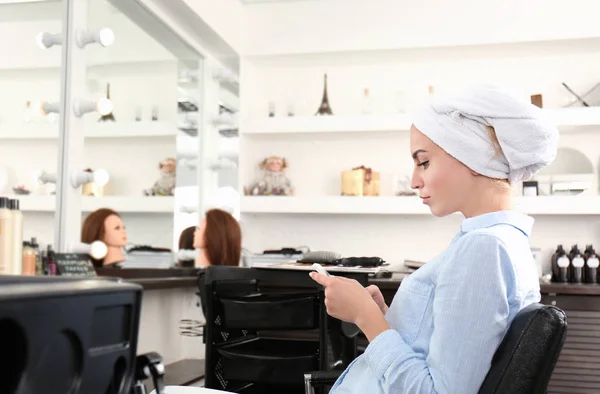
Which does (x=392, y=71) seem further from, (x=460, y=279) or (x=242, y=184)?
(x=460, y=279)

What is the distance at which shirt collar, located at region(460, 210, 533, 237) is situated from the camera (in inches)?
47.5

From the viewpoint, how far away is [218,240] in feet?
12.1

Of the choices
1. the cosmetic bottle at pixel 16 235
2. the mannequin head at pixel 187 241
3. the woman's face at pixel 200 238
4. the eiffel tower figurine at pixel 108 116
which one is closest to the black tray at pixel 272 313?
the cosmetic bottle at pixel 16 235

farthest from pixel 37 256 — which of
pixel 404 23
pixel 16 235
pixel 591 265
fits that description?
pixel 591 265

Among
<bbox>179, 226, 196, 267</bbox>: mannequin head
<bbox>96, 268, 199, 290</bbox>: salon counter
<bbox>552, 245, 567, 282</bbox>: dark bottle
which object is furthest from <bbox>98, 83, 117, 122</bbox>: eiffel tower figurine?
<bbox>552, 245, 567, 282</bbox>: dark bottle

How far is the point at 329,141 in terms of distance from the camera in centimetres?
494

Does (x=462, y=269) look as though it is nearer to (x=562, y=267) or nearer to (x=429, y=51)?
(x=562, y=267)

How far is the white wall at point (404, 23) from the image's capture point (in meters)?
4.37

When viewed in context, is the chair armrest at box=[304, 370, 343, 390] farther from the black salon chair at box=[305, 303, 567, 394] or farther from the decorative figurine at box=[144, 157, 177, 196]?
the decorative figurine at box=[144, 157, 177, 196]

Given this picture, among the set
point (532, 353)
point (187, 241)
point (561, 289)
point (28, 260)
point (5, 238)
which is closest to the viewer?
point (532, 353)

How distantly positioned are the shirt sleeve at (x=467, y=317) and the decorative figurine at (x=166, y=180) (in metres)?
2.55

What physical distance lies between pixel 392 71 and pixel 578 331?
89.0 inches

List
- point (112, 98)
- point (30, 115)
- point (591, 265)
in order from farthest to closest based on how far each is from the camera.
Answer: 1. point (591, 265)
2. point (112, 98)
3. point (30, 115)

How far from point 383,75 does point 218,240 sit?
6.61 ft
